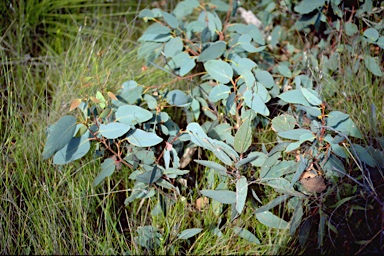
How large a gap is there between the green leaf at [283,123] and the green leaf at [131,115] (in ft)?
1.39

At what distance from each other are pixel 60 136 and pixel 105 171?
8.2 inches

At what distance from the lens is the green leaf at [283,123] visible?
158 cm

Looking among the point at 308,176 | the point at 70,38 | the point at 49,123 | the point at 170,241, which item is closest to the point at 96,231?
the point at 170,241

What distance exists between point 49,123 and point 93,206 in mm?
393

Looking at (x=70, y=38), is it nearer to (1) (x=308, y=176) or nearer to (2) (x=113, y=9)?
(2) (x=113, y=9)

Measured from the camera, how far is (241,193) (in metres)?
1.47

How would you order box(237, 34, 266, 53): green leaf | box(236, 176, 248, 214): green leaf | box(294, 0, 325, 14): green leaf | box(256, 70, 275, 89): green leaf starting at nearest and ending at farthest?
1. box(236, 176, 248, 214): green leaf
2. box(256, 70, 275, 89): green leaf
3. box(237, 34, 266, 53): green leaf
4. box(294, 0, 325, 14): green leaf

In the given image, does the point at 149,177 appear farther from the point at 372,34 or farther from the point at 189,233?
the point at 372,34

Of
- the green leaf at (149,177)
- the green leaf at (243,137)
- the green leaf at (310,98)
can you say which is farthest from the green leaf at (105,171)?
the green leaf at (310,98)

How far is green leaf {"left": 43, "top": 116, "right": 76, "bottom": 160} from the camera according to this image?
145 cm

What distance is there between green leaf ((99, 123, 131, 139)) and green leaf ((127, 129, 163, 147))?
0.22ft

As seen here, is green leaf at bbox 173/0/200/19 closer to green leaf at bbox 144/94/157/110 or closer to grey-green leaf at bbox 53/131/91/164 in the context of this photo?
green leaf at bbox 144/94/157/110

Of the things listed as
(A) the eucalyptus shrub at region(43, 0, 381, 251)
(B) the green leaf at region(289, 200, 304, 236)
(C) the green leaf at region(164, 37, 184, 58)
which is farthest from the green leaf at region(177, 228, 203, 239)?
(C) the green leaf at region(164, 37, 184, 58)

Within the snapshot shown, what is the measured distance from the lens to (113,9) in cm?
271
